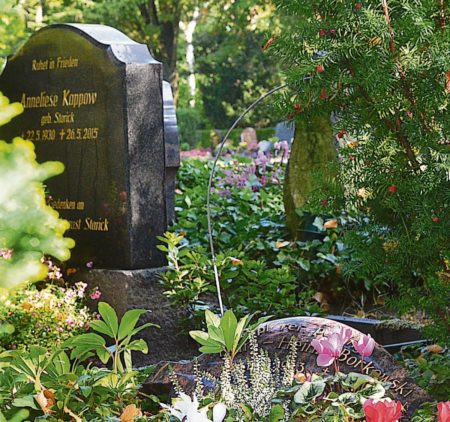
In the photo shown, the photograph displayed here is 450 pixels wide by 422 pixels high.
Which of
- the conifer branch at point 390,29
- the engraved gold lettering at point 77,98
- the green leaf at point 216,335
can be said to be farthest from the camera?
the engraved gold lettering at point 77,98

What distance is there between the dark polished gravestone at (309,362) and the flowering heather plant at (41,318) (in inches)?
87.3

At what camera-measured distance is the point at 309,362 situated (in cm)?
290

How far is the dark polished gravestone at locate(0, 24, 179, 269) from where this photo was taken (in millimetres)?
5535

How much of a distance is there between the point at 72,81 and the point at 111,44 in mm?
430

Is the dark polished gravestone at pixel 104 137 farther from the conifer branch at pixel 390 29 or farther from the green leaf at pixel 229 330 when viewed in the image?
the green leaf at pixel 229 330

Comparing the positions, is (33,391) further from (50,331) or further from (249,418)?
(50,331)

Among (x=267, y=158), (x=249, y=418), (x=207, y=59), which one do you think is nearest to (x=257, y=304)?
(x=249, y=418)

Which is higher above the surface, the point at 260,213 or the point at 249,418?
the point at 260,213

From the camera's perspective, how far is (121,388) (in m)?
2.68

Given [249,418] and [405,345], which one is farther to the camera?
[405,345]

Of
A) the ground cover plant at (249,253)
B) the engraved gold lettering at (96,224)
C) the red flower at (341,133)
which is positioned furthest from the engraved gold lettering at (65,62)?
the red flower at (341,133)

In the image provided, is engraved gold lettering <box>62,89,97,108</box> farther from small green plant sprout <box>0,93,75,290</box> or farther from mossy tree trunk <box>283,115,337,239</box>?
small green plant sprout <box>0,93,75,290</box>

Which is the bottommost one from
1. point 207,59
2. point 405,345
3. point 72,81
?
point 405,345

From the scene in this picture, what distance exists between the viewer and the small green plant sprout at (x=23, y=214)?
4.04 feet
